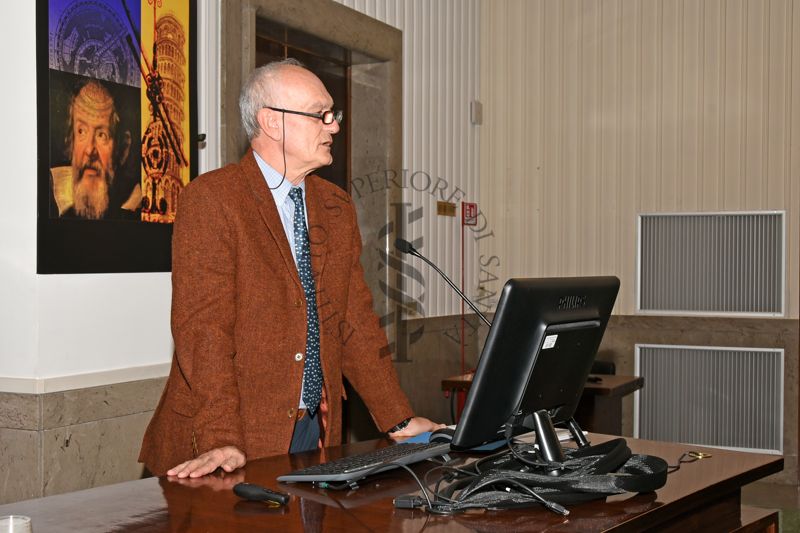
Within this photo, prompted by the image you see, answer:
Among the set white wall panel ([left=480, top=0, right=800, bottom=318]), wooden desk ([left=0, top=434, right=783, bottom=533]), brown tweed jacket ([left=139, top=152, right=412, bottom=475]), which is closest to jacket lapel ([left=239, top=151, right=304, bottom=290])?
brown tweed jacket ([left=139, top=152, right=412, bottom=475])

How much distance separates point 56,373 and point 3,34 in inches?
49.2

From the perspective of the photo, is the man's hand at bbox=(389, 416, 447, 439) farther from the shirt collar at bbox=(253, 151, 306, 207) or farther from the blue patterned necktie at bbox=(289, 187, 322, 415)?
the shirt collar at bbox=(253, 151, 306, 207)

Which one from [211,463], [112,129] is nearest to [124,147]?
[112,129]

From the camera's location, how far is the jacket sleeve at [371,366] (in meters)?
2.73

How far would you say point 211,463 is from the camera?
2.13 metres

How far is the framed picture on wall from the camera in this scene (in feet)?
11.7

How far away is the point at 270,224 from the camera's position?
2.59m

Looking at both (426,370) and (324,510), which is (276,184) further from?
(426,370)

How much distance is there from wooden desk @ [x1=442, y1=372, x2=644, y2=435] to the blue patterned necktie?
8.83 ft

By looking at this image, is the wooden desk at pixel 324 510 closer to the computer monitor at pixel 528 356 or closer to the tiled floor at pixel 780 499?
the computer monitor at pixel 528 356

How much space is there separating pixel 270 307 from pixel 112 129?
5.35 ft

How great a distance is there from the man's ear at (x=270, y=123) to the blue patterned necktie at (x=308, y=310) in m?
0.16

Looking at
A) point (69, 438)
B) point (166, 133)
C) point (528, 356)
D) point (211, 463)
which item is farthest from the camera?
point (166, 133)

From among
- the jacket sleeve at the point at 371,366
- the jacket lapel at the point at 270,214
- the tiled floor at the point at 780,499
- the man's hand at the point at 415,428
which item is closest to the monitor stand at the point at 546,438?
the man's hand at the point at 415,428
